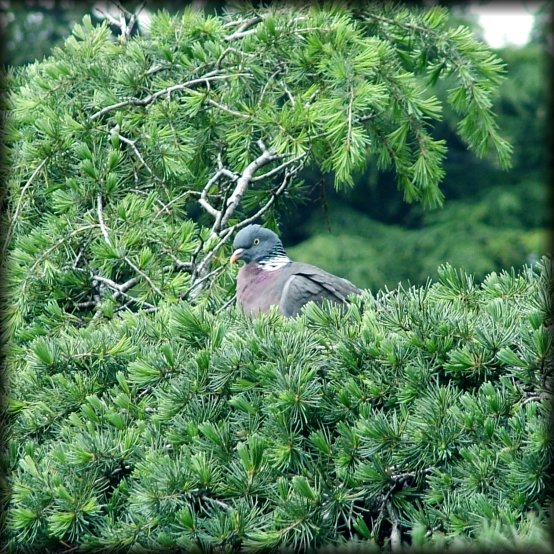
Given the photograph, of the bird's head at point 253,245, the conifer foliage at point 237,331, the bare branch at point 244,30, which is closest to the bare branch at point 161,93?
the conifer foliage at point 237,331

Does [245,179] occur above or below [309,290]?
above

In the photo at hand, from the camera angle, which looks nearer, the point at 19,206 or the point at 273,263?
the point at 19,206

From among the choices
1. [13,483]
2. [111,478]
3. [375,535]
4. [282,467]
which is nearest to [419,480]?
[375,535]

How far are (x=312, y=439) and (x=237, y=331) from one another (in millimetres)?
454

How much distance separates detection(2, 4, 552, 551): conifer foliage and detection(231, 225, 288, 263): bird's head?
0.38 feet

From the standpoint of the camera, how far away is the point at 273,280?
3717 millimetres

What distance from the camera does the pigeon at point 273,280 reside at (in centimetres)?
356

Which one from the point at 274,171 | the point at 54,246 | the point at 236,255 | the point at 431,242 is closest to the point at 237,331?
the point at 54,246

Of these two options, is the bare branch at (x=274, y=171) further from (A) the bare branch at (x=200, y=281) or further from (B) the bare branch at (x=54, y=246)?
(B) the bare branch at (x=54, y=246)

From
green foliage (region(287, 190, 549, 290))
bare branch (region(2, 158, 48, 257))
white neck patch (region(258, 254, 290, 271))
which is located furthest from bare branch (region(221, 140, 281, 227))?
green foliage (region(287, 190, 549, 290))

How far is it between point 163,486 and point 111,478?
0.27 meters

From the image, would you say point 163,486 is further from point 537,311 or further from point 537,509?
point 537,311

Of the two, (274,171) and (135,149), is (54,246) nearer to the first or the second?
(135,149)

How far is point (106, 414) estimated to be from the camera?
2336 millimetres
